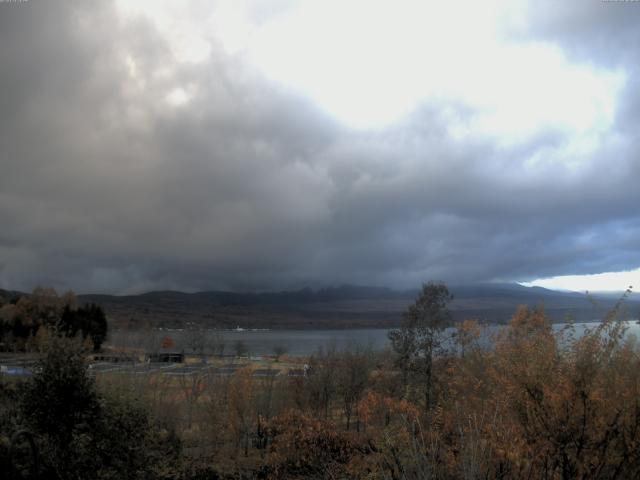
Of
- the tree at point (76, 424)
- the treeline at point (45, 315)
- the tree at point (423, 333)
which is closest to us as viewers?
the tree at point (76, 424)

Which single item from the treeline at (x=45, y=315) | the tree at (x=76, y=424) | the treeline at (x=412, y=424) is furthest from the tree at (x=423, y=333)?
the treeline at (x=45, y=315)

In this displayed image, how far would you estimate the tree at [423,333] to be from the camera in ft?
88.8

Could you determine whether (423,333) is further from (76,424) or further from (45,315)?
(45,315)

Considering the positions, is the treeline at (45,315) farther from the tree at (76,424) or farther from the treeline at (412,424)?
the tree at (76,424)

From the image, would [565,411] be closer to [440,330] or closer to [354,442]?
[354,442]

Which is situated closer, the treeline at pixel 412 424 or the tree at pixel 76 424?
the treeline at pixel 412 424

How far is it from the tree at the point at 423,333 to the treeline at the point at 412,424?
98mm

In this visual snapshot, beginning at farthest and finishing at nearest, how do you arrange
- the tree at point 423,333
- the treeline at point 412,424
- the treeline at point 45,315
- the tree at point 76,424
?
the treeline at point 45,315 → the tree at point 423,333 → the tree at point 76,424 → the treeline at point 412,424

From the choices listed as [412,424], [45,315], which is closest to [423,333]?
[412,424]

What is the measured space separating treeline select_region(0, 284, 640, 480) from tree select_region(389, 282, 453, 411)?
0.10 meters

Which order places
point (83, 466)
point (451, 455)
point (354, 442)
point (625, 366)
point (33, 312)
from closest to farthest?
point (625, 366)
point (451, 455)
point (83, 466)
point (354, 442)
point (33, 312)

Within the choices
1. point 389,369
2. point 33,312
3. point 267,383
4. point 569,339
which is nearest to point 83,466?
point 569,339

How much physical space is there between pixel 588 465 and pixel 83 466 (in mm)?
10443

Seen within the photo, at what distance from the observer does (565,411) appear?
8891 mm
